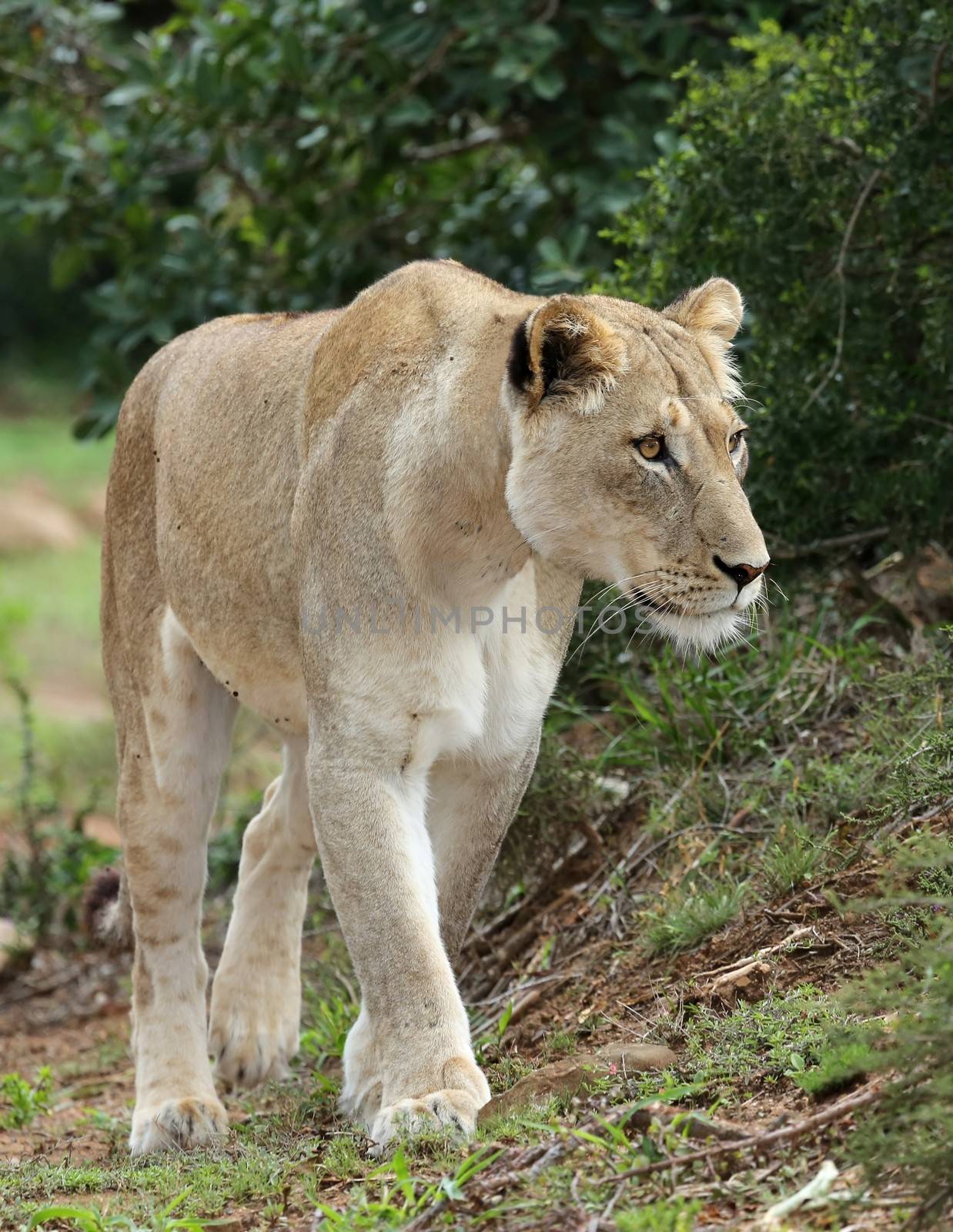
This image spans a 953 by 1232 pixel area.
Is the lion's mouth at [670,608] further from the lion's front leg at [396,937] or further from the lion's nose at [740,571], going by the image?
the lion's front leg at [396,937]

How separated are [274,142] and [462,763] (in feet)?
12.0

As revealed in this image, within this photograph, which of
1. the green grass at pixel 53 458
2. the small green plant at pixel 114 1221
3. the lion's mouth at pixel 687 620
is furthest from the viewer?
the green grass at pixel 53 458

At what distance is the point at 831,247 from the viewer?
515 centimetres

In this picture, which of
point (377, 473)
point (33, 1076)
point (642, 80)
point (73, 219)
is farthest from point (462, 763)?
point (73, 219)

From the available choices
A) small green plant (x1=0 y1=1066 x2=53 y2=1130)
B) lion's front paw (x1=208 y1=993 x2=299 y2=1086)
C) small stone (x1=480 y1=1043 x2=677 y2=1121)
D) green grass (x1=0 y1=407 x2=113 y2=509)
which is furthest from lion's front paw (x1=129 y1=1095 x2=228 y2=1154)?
green grass (x1=0 y1=407 x2=113 y2=509)

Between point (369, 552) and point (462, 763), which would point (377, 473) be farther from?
point (462, 763)

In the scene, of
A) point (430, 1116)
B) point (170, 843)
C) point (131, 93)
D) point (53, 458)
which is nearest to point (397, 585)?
point (430, 1116)

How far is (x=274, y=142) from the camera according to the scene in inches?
263

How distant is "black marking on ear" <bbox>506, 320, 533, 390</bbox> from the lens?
3420 mm

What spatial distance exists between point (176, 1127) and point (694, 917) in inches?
55.9

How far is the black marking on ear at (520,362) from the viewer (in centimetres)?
342

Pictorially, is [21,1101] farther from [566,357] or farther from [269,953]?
[566,357]

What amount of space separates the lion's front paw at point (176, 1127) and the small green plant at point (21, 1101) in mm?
509

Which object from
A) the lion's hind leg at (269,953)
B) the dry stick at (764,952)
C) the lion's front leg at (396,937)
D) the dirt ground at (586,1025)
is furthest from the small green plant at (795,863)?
the lion's hind leg at (269,953)
